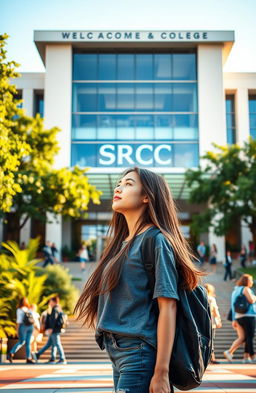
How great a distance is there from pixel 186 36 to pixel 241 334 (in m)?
30.5

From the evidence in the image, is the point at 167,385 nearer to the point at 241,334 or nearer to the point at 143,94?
the point at 241,334

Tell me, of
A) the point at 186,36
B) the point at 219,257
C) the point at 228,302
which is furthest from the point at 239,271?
the point at 186,36

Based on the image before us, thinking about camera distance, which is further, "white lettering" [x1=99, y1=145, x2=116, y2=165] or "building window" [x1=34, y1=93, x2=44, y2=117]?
"building window" [x1=34, y1=93, x2=44, y2=117]

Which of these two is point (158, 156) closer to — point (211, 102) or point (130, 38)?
point (211, 102)

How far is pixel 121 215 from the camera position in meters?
3.04

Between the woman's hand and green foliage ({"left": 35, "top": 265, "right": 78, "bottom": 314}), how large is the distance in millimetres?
16796

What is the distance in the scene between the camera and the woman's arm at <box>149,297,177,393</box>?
2.27m

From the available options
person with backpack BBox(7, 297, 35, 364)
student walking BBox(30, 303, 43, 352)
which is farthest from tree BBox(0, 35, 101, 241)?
person with backpack BBox(7, 297, 35, 364)

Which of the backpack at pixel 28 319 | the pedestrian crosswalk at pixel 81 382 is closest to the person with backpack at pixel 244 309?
the pedestrian crosswalk at pixel 81 382

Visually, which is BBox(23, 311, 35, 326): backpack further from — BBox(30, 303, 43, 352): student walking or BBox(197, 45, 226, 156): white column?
BBox(197, 45, 226, 156): white column

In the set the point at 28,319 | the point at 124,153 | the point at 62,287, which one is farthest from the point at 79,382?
the point at 124,153

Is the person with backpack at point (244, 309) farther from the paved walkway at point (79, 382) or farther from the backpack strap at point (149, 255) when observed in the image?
the backpack strap at point (149, 255)

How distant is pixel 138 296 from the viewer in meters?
2.48

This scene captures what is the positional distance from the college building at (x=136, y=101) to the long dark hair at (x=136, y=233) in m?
32.9
